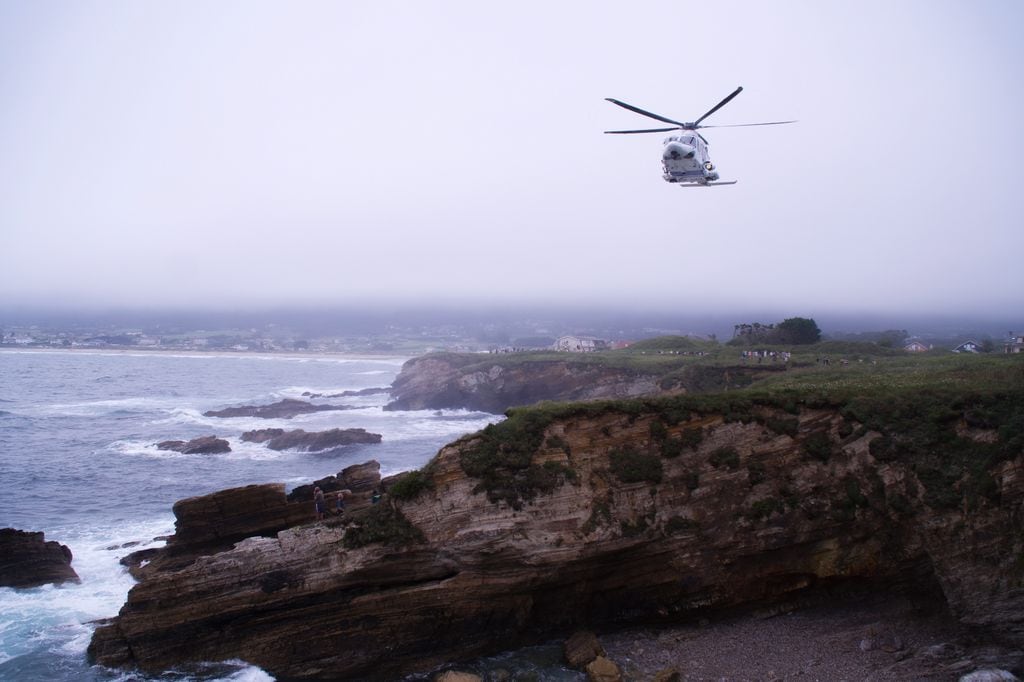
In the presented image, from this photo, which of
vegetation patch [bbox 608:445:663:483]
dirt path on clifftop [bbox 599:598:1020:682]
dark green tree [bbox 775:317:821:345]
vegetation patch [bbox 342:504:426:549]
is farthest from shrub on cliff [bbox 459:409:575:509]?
dark green tree [bbox 775:317:821:345]

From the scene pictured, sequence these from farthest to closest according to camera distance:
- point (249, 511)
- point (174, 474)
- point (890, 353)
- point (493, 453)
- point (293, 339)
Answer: point (293, 339) → point (890, 353) → point (174, 474) → point (249, 511) → point (493, 453)

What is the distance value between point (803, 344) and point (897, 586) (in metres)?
38.2

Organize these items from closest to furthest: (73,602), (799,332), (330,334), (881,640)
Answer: (881,640) → (73,602) → (799,332) → (330,334)

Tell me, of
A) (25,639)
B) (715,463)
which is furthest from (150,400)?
(715,463)

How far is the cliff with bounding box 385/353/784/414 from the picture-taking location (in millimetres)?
44062


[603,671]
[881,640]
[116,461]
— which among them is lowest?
[603,671]

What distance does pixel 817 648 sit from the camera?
54.3 feet

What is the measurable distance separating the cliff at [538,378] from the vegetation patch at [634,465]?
65.5ft

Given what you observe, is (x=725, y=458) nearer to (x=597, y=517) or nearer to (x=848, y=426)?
(x=848, y=426)

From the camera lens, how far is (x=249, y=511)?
70.5ft

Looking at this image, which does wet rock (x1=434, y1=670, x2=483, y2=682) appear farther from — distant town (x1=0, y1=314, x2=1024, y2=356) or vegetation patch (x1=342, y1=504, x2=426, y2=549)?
distant town (x1=0, y1=314, x2=1024, y2=356)

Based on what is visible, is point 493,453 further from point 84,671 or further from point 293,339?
point 293,339

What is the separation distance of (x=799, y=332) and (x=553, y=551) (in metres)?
44.1

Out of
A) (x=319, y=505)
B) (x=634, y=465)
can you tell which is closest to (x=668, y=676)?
(x=634, y=465)
